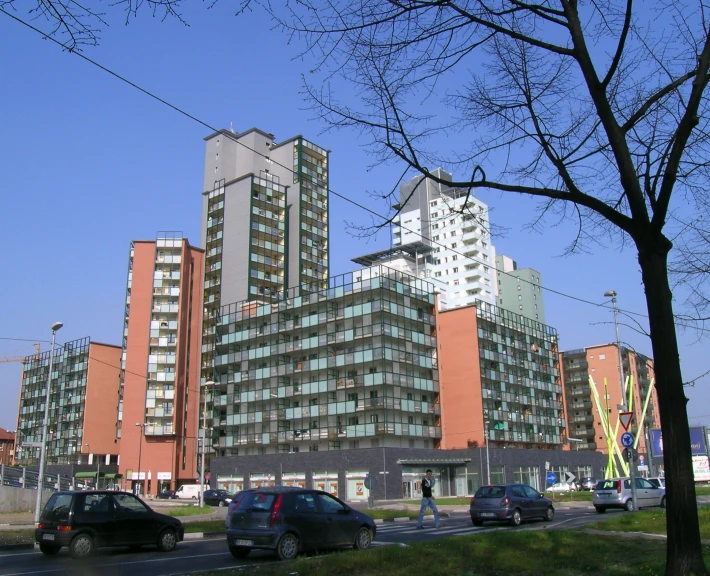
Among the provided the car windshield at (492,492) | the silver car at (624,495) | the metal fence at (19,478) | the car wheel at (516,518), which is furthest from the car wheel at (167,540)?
the metal fence at (19,478)

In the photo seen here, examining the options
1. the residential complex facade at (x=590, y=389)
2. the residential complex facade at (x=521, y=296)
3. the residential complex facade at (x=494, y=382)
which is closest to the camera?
the residential complex facade at (x=494, y=382)

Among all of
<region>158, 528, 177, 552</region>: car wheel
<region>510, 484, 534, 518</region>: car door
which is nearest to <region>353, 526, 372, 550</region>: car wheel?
<region>158, 528, 177, 552</region>: car wheel

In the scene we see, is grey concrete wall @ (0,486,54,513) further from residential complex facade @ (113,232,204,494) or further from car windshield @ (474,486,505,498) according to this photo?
residential complex facade @ (113,232,204,494)

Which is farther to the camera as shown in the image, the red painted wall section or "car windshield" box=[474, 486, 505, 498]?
the red painted wall section

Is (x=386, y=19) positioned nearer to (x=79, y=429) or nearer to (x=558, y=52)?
(x=558, y=52)

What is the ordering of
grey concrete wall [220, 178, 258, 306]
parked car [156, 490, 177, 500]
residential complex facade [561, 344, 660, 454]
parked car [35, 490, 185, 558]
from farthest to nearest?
residential complex facade [561, 344, 660, 454] < grey concrete wall [220, 178, 258, 306] < parked car [156, 490, 177, 500] < parked car [35, 490, 185, 558]

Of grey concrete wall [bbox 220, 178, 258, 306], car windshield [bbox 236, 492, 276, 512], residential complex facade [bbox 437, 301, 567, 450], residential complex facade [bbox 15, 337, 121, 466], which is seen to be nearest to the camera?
car windshield [bbox 236, 492, 276, 512]

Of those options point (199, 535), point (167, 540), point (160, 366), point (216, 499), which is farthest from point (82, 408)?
point (167, 540)

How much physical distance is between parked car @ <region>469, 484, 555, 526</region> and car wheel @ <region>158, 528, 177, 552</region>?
10.9m

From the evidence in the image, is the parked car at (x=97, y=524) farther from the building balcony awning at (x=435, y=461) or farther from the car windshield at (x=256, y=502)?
the building balcony awning at (x=435, y=461)

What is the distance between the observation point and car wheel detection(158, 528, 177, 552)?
1612 cm

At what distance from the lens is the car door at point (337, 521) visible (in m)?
14.5

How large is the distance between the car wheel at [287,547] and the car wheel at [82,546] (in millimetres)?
4536

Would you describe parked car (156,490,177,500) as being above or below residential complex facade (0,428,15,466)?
below
